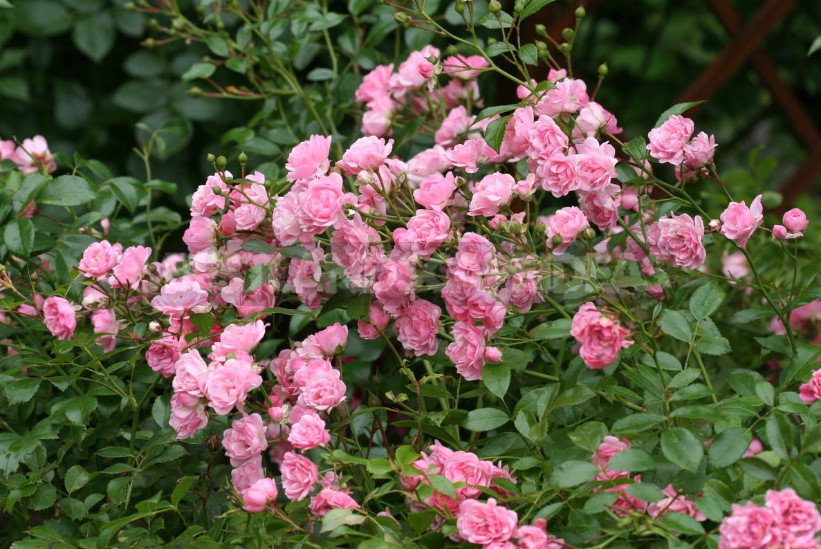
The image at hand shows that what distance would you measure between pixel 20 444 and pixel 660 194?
70.1 inches

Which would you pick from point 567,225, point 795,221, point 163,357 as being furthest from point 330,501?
point 795,221

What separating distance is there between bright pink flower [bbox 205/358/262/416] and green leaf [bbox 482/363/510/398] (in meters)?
0.27

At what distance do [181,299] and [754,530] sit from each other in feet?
2.34

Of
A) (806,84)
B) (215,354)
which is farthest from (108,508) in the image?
(806,84)

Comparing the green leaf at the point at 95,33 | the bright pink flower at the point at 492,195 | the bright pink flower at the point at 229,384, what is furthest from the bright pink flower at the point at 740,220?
the green leaf at the point at 95,33

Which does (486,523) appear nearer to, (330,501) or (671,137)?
(330,501)

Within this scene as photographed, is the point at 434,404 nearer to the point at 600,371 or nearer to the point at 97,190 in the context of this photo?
the point at 600,371

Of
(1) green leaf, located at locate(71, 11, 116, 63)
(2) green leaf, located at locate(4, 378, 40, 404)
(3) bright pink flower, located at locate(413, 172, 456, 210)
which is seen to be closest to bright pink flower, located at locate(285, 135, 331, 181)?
(3) bright pink flower, located at locate(413, 172, 456, 210)

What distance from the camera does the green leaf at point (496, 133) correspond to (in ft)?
3.62

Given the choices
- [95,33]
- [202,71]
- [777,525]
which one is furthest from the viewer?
[95,33]

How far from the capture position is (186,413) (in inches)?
40.0

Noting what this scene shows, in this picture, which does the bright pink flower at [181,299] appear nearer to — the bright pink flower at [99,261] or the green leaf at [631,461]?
the bright pink flower at [99,261]

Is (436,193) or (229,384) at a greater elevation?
(436,193)

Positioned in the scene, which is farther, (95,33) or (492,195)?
(95,33)
